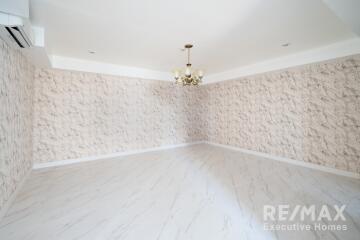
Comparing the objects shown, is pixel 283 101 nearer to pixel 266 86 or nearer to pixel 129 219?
pixel 266 86

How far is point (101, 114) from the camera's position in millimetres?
3984

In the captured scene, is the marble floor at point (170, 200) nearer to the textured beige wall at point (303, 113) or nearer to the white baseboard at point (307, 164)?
the white baseboard at point (307, 164)

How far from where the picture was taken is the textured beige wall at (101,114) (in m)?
3.41

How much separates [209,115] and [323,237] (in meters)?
4.36

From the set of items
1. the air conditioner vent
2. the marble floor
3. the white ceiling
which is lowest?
the marble floor

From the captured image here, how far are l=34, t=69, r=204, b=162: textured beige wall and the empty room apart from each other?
0.10 ft

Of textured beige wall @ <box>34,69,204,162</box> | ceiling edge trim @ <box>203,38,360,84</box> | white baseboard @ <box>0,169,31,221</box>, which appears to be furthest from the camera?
textured beige wall @ <box>34,69,204,162</box>

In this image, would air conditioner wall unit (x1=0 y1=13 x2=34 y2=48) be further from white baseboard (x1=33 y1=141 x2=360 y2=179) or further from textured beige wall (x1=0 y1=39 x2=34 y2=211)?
white baseboard (x1=33 y1=141 x2=360 y2=179)

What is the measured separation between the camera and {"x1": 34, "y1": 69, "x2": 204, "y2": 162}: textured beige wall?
341cm

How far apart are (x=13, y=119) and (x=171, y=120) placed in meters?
3.59

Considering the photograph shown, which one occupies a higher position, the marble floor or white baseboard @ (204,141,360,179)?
white baseboard @ (204,141,360,179)

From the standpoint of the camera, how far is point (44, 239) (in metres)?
1.48

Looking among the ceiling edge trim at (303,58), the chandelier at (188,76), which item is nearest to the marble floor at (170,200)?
the chandelier at (188,76)

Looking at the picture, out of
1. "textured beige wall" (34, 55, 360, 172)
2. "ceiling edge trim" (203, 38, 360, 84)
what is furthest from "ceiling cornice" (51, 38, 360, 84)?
"textured beige wall" (34, 55, 360, 172)
